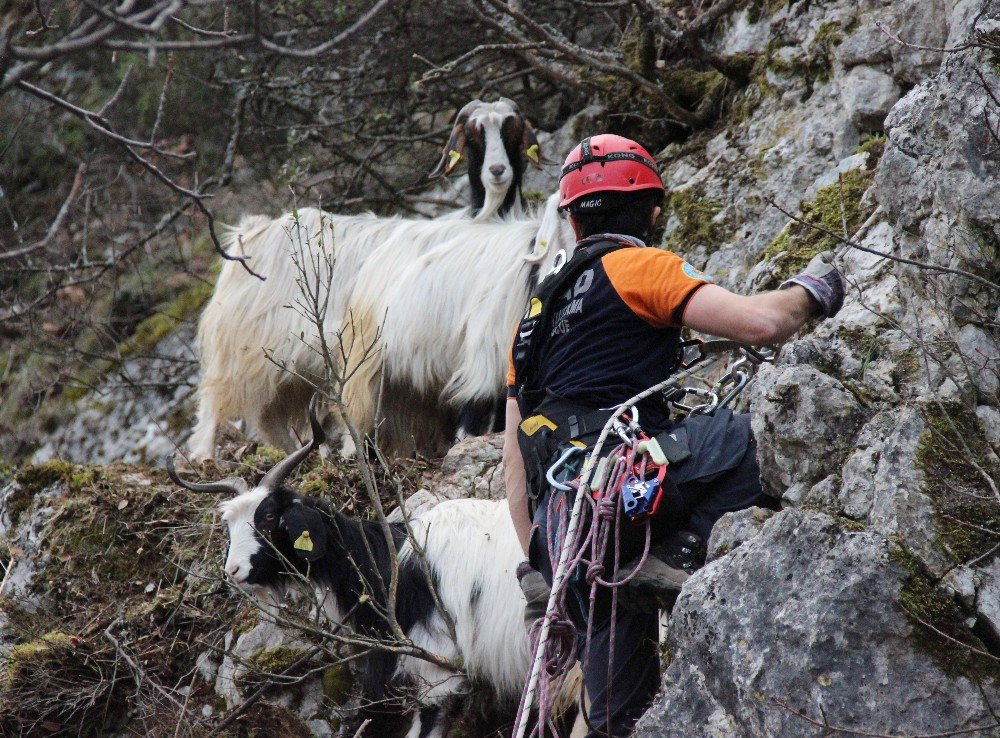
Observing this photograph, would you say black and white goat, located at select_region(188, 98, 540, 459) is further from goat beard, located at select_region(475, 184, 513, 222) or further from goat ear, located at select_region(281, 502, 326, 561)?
goat ear, located at select_region(281, 502, 326, 561)

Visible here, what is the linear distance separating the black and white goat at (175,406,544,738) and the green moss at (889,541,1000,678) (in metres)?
2.07

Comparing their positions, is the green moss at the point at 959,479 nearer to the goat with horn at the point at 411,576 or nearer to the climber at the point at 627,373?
the climber at the point at 627,373

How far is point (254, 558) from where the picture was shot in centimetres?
518

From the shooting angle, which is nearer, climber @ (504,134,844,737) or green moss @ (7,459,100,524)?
climber @ (504,134,844,737)

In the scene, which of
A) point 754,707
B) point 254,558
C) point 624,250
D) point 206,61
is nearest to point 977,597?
point 754,707

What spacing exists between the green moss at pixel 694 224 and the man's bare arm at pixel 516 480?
8.71ft

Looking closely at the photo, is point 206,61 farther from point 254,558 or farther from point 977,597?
point 977,597

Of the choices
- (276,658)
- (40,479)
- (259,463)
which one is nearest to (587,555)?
(276,658)

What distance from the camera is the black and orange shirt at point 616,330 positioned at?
3400 mm

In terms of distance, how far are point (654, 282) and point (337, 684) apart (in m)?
2.76

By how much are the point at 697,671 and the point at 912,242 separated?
145 centimetres

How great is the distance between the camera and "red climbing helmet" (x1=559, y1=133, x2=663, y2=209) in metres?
3.68

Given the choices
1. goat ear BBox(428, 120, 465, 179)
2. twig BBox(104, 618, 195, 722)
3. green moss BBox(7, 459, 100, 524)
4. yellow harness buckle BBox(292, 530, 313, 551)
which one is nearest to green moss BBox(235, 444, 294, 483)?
green moss BBox(7, 459, 100, 524)

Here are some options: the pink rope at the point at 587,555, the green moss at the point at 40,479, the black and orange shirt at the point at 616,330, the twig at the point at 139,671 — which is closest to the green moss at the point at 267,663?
the twig at the point at 139,671
